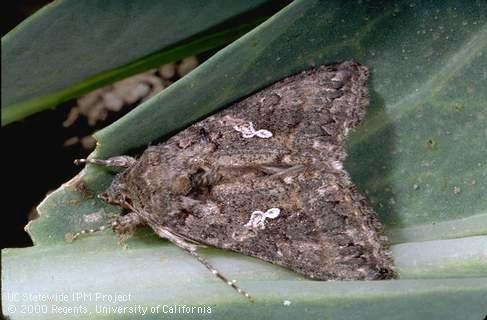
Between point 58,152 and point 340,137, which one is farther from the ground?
point 58,152

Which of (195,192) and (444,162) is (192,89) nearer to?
(195,192)

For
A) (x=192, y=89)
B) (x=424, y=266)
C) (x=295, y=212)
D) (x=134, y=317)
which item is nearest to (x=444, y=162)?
→ (x=424, y=266)

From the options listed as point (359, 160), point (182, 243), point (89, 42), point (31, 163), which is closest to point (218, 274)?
point (182, 243)

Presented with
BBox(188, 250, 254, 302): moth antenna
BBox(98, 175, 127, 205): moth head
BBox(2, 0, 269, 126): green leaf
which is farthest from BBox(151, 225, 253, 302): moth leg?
BBox(2, 0, 269, 126): green leaf

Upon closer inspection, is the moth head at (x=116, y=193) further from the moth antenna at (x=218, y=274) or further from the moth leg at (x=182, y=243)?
the moth antenna at (x=218, y=274)

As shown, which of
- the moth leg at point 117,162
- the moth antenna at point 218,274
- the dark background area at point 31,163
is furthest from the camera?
the dark background area at point 31,163

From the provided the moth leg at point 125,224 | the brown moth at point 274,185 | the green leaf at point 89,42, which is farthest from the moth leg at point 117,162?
the green leaf at point 89,42

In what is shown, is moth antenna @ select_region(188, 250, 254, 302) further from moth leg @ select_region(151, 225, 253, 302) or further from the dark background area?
the dark background area

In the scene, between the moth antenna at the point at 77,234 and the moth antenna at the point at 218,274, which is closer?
the moth antenna at the point at 218,274
